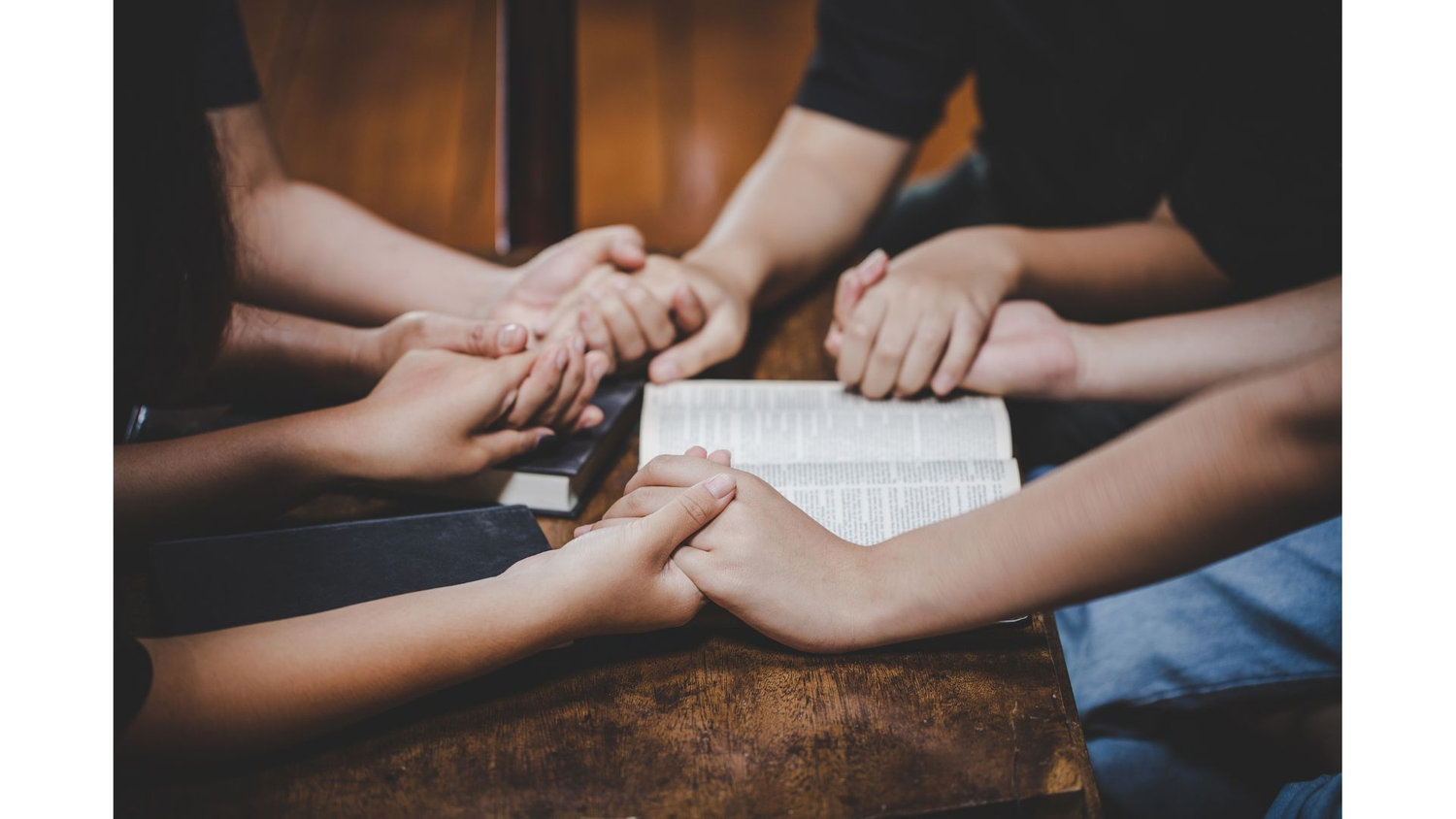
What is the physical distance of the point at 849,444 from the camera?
667 millimetres

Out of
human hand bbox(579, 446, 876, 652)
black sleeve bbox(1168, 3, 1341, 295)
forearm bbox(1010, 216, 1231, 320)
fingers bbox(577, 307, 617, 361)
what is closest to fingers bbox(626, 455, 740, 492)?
human hand bbox(579, 446, 876, 652)

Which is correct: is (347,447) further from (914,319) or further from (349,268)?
(914,319)

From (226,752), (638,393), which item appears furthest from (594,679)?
(638,393)

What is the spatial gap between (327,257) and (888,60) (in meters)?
0.61

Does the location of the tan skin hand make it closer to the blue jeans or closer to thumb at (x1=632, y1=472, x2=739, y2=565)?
thumb at (x1=632, y1=472, x2=739, y2=565)

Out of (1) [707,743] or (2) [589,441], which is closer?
(1) [707,743]

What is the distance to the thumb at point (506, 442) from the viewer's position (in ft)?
2.06

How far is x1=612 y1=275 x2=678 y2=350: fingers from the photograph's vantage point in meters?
0.77

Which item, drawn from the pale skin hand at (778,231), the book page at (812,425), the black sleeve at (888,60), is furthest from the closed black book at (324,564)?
the black sleeve at (888,60)

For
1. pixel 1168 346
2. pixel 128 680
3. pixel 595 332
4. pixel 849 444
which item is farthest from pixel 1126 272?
pixel 128 680

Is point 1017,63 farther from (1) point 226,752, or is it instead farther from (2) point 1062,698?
(1) point 226,752

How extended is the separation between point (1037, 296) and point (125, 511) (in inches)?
29.2

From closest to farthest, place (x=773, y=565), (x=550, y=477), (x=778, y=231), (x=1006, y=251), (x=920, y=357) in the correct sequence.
Answer: 1. (x=773, y=565)
2. (x=550, y=477)
3. (x=920, y=357)
4. (x=1006, y=251)
5. (x=778, y=231)

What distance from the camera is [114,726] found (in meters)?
0.40
